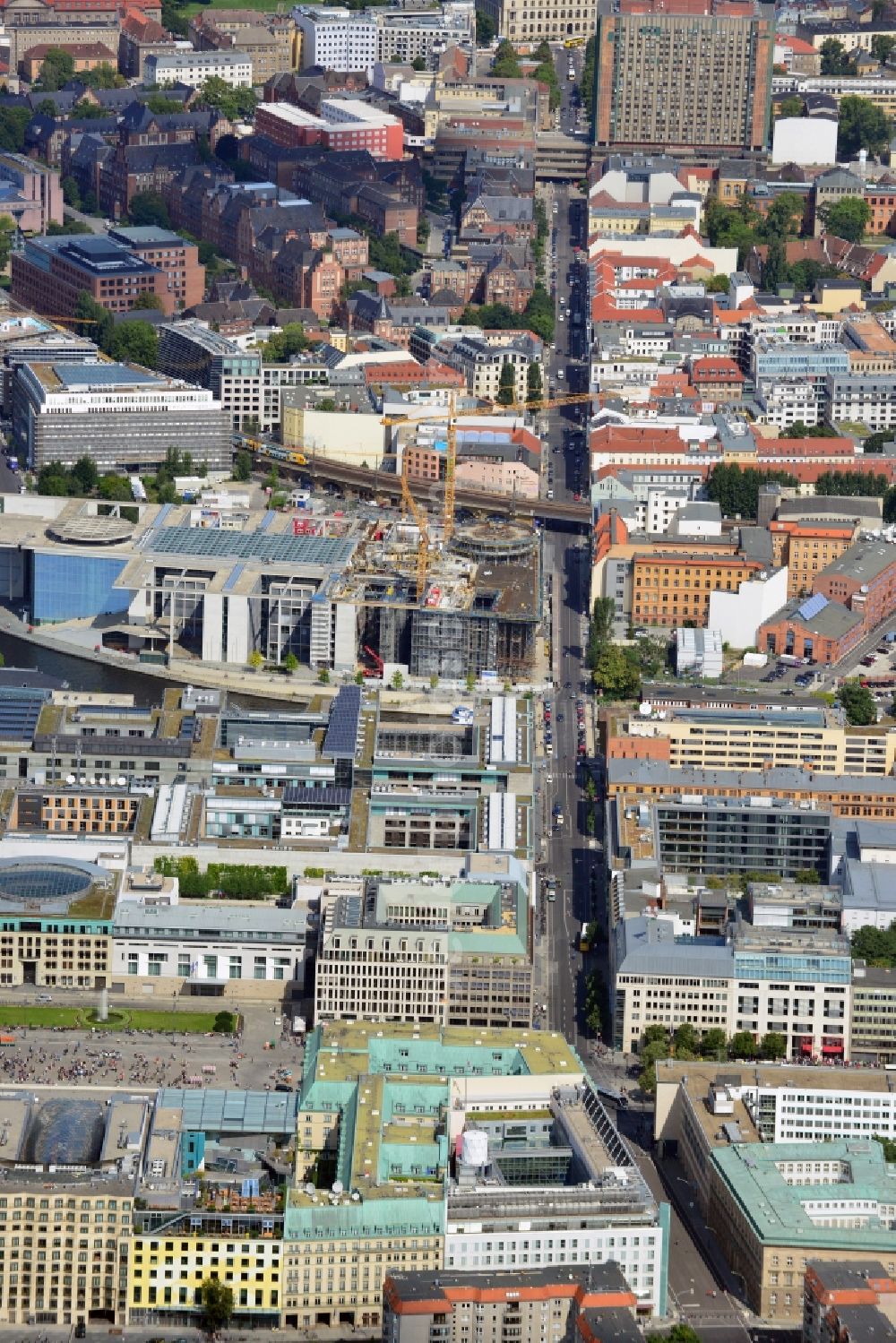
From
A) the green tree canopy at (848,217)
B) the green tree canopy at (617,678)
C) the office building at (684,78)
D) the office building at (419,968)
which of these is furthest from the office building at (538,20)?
the office building at (419,968)

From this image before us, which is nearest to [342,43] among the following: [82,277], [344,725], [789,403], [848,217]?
[848,217]

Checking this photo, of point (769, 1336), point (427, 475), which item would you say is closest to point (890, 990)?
point (769, 1336)

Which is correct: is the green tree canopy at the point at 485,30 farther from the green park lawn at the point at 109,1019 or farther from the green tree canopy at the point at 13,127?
the green park lawn at the point at 109,1019

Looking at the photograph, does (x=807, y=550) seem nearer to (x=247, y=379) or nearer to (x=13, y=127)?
(x=247, y=379)

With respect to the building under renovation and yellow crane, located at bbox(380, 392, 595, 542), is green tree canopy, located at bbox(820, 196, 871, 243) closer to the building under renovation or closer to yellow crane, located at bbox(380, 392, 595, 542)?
yellow crane, located at bbox(380, 392, 595, 542)

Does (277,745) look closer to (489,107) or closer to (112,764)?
(112,764)
